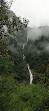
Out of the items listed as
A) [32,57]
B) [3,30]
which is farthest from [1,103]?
[32,57]

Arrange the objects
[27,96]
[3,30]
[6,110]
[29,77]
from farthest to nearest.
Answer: [29,77] → [27,96] → [6,110] → [3,30]

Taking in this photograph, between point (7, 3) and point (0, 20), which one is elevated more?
point (7, 3)

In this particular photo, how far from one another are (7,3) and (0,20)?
89 centimetres

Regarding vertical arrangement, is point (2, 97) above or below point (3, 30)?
below

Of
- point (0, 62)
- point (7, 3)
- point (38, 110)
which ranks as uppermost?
point (7, 3)

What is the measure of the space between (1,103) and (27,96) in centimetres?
1634

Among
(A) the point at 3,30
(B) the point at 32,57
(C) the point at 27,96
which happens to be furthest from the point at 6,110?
(B) the point at 32,57

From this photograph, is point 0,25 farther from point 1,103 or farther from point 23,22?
point 1,103

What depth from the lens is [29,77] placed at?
102812 mm

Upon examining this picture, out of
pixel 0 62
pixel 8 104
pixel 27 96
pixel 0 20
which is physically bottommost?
pixel 27 96

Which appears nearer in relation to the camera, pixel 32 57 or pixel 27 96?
pixel 27 96

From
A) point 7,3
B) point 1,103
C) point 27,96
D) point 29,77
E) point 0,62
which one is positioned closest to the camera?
point 7,3

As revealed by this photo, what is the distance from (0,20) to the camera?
7.03 meters

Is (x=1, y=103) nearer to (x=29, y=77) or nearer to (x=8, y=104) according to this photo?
(x=8, y=104)
